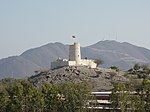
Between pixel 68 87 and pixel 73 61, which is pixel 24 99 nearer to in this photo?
pixel 68 87

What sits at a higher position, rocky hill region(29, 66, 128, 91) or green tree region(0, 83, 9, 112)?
rocky hill region(29, 66, 128, 91)

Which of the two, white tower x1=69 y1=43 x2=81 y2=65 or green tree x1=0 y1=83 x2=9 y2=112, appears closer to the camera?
green tree x1=0 y1=83 x2=9 y2=112

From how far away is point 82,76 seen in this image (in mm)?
99812

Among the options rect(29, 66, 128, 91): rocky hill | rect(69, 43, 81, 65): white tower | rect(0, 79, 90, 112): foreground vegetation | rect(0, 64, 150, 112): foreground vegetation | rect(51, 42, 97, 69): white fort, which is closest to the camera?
rect(0, 64, 150, 112): foreground vegetation

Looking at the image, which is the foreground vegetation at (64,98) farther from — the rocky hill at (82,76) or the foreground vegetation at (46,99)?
the rocky hill at (82,76)

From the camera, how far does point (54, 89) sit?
6116 centimetres

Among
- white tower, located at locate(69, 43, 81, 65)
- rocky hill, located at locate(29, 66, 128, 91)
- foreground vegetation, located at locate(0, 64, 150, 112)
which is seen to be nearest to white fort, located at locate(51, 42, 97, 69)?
white tower, located at locate(69, 43, 81, 65)

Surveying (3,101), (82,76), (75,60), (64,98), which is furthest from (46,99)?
(75,60)

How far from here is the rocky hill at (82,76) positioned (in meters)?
96.6

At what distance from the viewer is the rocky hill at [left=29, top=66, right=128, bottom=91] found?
9662cm

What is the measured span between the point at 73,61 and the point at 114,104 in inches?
2054

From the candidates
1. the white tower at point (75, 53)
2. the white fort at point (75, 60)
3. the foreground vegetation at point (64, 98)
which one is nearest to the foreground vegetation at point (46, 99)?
the foreground vegetation at point (64, 98)

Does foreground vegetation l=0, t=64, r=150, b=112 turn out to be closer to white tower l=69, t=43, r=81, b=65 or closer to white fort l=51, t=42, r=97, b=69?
white fort l=51, t=42, r=97, b=69

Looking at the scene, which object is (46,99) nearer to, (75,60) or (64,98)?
(64,98)
